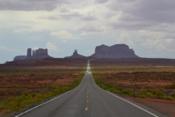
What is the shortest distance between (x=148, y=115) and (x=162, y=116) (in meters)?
0.88

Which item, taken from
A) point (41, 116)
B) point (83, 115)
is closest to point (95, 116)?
point (83, 115)

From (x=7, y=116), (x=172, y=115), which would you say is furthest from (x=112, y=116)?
(x=7, y=116)

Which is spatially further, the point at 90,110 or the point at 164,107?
the point at 164,107

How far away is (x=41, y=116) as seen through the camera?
23.2m

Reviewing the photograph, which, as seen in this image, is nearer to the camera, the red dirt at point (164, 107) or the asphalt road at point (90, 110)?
the asphalt road at point (90, 110)

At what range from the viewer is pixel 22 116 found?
23.1m

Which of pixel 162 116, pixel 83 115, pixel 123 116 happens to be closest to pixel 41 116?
pixel 83 115

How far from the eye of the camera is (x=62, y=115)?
23.8m

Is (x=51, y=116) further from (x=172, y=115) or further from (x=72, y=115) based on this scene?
(x=172, y=115)

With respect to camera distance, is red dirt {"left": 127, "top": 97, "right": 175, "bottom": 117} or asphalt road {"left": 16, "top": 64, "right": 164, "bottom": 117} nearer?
asphalt road {"left": 16, "top": 64, "right": 164, "bottom": 117}

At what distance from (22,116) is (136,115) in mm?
5813

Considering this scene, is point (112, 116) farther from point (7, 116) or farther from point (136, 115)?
point (7, 116)

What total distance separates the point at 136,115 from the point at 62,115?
3.82 m

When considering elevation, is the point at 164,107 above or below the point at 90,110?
below
